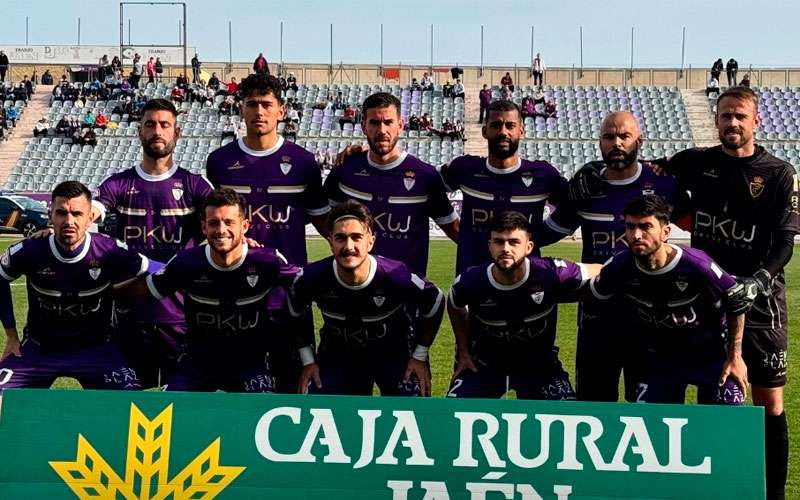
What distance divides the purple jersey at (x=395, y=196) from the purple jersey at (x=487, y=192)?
0.17 meters

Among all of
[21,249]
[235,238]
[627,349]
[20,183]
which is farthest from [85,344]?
[20,183]

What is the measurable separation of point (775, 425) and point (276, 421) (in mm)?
2552

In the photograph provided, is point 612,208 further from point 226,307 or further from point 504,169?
point 226,307

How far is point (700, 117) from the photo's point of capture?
132ft

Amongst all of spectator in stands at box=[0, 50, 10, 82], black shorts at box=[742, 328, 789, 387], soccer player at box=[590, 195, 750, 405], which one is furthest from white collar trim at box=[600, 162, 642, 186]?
spectator in stands at box=[0, 50, 10, 82]

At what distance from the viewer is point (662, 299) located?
211 inches

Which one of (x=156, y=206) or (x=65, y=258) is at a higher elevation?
(x=156, y=206)

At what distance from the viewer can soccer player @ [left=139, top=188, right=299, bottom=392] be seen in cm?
561

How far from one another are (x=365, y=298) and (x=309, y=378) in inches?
20.1

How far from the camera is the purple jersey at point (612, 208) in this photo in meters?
5.69

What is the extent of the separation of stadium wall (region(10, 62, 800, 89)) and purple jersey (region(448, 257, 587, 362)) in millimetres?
40122

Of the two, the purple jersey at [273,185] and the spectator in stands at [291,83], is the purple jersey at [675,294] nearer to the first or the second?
the purple jersey at [273,185]

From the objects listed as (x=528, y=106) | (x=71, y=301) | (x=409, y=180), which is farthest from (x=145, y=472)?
(x=528, y=106)

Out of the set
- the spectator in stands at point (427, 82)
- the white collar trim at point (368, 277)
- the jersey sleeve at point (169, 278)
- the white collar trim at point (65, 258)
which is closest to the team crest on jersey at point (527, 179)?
the white collar trim at point (368, 277)
